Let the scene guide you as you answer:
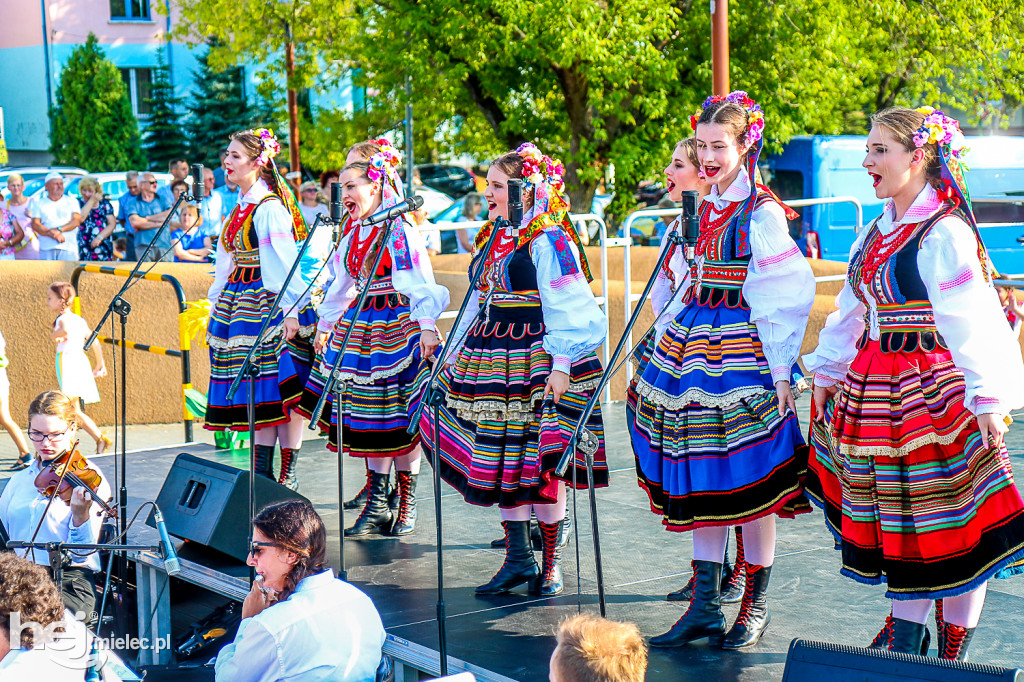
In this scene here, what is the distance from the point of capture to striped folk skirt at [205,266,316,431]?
5281mm

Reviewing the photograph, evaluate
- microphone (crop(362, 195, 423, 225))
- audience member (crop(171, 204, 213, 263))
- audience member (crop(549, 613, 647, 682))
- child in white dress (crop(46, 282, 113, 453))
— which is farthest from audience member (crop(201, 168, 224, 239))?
audience member (crop(549, 613, 647, 682))

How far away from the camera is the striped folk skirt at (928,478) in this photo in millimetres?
3029

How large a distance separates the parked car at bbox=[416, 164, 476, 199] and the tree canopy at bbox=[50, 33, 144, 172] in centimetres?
849

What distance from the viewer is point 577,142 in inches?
511

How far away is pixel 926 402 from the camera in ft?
9.98

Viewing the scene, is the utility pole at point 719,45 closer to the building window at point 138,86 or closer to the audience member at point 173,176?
the audience member at point 173,176

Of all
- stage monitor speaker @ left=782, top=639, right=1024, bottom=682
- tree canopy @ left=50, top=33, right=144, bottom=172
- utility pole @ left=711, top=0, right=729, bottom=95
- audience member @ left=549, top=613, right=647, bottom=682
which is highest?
tree canopy @ left=50, top=33, right=144, bottom=172

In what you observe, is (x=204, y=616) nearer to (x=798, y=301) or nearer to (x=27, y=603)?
(x=27, y=603)

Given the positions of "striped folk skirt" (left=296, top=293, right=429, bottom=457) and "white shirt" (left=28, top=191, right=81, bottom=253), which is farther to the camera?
"white shirt" (left=28, top=191, right=81, bottom=253)

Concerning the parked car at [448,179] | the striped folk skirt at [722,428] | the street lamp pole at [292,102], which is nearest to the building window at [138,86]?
the parked car at [448,179]

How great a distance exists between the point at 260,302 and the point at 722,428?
2.48m

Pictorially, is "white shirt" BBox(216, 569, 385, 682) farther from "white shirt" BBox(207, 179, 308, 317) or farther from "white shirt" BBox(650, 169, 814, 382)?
"white shirt" BBox(207, 179, 308, 317)

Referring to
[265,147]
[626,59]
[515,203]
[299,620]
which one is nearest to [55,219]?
[626,59]

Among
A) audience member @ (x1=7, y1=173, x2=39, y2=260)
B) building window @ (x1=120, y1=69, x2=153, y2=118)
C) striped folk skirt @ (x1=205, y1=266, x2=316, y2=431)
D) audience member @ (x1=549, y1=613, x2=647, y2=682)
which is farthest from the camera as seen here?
building window @ (x1=120, y1=69, x2=153, y2=118)
